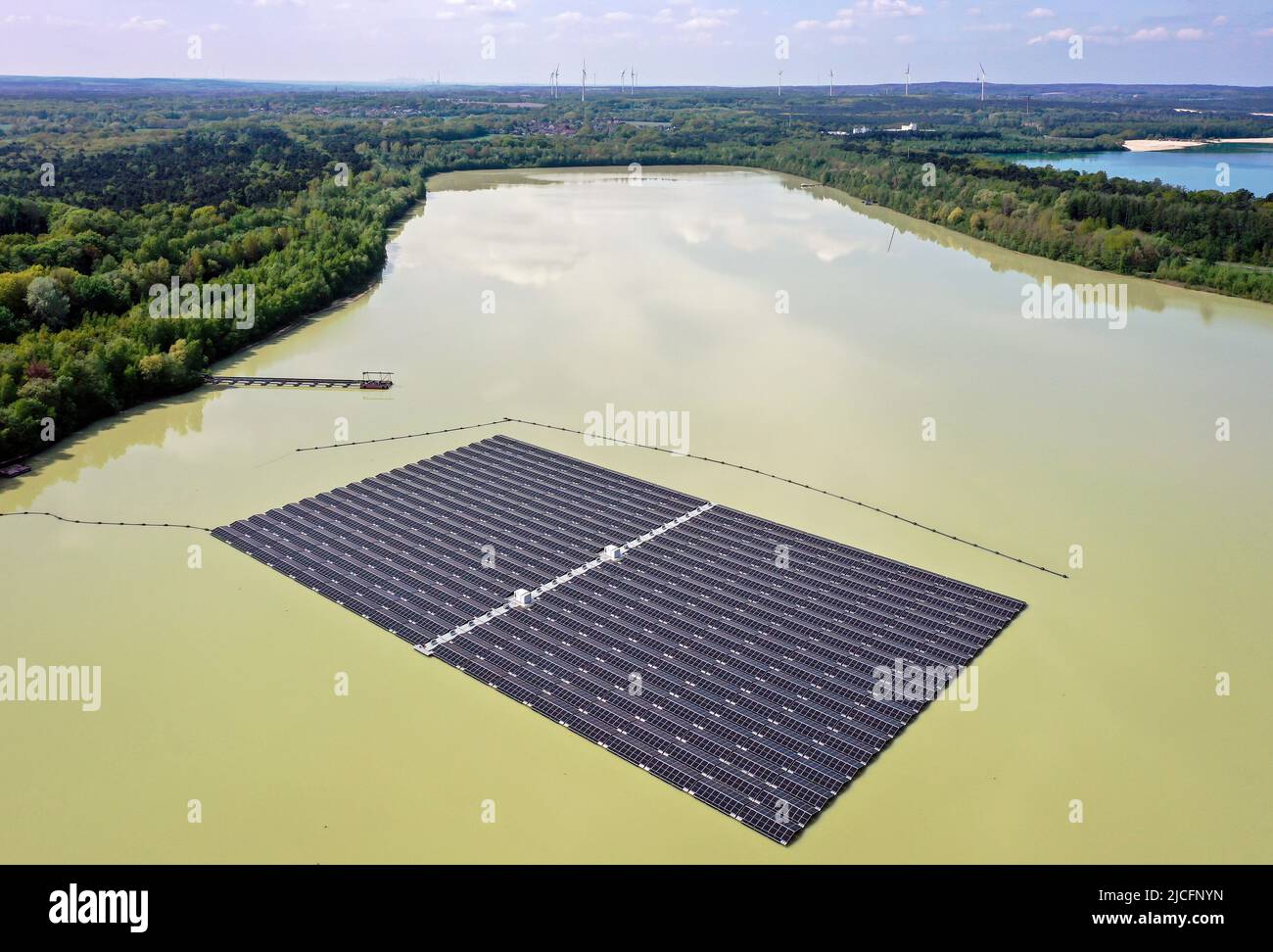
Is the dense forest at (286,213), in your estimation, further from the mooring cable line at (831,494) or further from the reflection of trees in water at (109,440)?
the mooring cable line at (831,494)

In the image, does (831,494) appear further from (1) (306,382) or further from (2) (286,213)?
(2) (286,213)

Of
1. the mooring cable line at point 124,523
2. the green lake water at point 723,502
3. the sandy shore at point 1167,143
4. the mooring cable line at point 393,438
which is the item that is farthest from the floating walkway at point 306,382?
the sandy shore at point 1167,143

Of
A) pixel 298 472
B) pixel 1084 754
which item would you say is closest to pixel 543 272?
pixel 298 472

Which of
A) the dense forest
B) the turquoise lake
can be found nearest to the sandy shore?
the turquoise lake

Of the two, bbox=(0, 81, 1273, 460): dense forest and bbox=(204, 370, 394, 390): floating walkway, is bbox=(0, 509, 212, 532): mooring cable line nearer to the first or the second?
bbox=(0, 81, 1273, 460): dense forest

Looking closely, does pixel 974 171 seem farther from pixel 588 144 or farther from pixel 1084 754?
pixel 1084 754

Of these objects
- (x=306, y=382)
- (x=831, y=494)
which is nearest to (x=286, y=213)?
(x=306, y=382)
